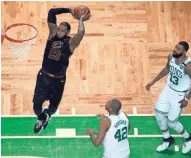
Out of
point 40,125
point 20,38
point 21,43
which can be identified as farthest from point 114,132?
point 20,38

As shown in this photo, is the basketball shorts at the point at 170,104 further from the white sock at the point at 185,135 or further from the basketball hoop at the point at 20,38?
the basketball hoop at the point at 20,38

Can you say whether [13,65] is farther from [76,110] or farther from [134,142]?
[134,142]

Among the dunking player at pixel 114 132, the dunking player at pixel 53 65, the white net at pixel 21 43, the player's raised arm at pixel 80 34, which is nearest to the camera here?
the dunking player at pixel 114 132

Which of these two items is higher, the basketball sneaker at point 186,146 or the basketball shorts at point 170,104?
the basketball shorts at point 170,104

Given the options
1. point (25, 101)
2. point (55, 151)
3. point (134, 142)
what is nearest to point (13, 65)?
point (25, 101)

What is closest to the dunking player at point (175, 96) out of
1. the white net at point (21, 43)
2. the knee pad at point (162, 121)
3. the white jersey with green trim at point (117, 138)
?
the knee pad at point (162, 121)

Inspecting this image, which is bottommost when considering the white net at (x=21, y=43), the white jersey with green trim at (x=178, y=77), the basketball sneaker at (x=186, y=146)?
the basketball sneaker at (x=186, y=146)

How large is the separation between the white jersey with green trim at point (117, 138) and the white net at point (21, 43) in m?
2.61

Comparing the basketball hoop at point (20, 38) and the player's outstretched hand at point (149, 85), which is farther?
the basketball hoop at point (20, 38)

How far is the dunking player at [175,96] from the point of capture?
6633 mm

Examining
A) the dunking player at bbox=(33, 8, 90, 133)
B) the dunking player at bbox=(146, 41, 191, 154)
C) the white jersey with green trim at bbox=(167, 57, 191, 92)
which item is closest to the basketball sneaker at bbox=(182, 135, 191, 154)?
the dunking player at bbox=(146, 41, 191, 154)

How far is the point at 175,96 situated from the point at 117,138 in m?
1.31

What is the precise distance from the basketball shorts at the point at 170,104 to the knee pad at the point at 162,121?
0.20 feet

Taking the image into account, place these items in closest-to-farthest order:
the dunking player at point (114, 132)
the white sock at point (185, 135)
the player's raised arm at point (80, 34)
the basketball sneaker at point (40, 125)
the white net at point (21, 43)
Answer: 1. the dunking player at point (114, 132)
2. the player's raised arm at point (80, 34)
3. the white sock at point (185, 135)
4. the basketball sneaker at point (40, 125)
5. the white net at point (21, 43)
